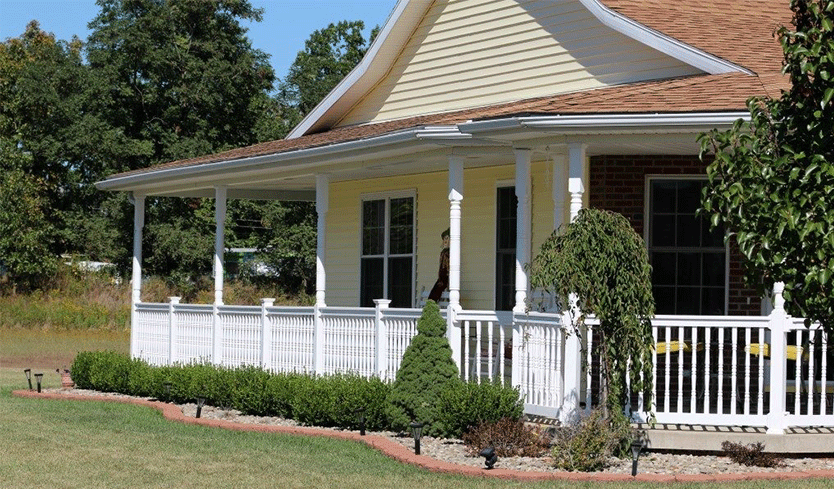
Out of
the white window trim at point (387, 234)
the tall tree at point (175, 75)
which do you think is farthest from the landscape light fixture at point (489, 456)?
the tall tree at point (175, 75)

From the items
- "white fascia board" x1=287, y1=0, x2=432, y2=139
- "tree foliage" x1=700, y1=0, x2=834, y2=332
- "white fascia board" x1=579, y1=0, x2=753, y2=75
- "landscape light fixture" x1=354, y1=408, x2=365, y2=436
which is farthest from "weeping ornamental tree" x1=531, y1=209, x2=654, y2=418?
"white fascia board" x1=287, y1=0, x2=432, y2=139

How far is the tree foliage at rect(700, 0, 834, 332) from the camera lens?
239 inches

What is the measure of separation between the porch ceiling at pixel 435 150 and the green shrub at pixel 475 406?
8.53 ft

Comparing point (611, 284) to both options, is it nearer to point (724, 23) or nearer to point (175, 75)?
point (724, 23)

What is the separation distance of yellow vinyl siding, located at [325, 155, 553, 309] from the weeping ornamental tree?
440 centimetres

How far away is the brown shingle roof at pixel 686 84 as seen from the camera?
12938 millimetres

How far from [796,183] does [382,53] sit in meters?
13.8

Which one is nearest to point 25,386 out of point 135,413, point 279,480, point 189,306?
point 189,306

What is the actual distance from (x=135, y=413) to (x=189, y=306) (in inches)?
109

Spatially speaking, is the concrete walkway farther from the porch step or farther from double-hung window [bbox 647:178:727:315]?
double-hung window [bbox 647:178:727:315]

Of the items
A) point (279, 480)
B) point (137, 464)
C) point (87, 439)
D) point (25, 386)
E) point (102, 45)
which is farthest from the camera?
point (102, 45)

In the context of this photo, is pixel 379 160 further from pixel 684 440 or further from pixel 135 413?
pixel 684 440

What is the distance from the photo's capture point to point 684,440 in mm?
12234

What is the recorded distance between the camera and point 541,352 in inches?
519
